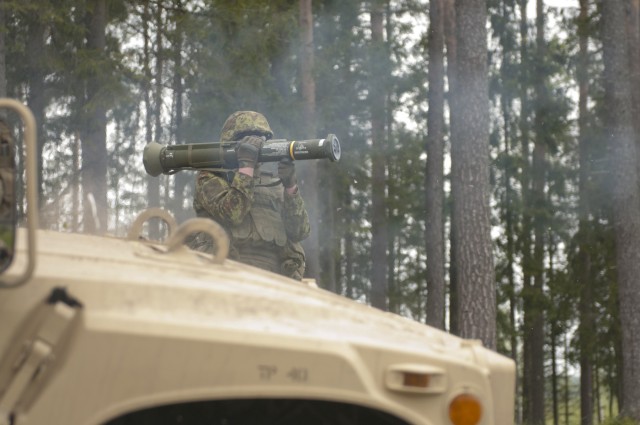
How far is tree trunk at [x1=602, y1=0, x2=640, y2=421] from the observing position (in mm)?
15828

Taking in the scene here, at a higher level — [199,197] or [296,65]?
[296,65]

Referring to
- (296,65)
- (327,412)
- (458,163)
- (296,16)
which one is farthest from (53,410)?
(296,65)

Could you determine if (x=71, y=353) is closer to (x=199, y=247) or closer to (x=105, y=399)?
(x=105, y=399)

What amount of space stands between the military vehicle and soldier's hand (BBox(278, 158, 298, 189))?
3.29 m

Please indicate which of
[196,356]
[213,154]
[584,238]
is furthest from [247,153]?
[584,238]

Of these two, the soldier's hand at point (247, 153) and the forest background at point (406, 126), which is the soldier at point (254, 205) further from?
the forest background at point (406, 126)

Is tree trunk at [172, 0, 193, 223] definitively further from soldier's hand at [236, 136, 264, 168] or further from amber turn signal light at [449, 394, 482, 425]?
amber turn signal light at [449, 394, 482, 425]

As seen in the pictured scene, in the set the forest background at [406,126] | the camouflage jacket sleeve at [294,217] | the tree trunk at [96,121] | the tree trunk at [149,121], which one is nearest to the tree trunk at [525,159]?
the forest background at [406,126]

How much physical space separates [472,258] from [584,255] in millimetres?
17803

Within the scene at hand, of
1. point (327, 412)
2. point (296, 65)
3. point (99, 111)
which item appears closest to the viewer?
point (327, 412)

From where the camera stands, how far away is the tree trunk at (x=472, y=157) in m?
13.0

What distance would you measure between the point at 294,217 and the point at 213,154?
2.72 feet

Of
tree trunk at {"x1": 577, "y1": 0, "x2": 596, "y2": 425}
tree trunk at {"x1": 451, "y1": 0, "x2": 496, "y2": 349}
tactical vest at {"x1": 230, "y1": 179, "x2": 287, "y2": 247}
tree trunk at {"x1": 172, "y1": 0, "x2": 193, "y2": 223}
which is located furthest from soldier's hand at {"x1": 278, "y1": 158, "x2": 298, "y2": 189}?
tree trunk at {"x1": 577, "y1": 0, "x2": 596, "y2": 425}

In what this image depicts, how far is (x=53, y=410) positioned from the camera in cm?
270
